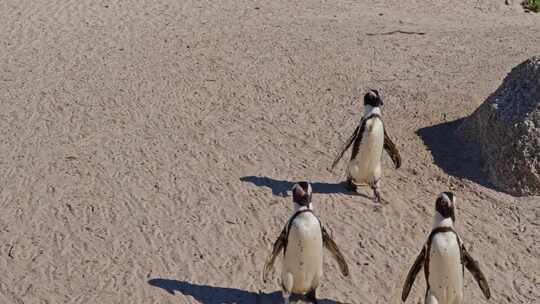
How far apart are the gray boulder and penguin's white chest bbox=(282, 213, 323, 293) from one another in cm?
269

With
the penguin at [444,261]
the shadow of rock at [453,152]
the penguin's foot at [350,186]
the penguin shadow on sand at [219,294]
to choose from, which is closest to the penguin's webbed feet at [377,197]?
the penguin's foot at [350,186]

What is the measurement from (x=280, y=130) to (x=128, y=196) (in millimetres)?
1939

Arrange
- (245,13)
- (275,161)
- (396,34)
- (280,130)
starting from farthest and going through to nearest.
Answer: (245,13) < (396,34) < (280,130) < (275,161)

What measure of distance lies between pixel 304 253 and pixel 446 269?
2.96 feet

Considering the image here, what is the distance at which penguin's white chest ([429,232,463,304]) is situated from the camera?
18.2ft

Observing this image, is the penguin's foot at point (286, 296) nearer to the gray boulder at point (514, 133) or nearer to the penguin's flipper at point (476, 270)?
the penguin's flipper at point (476, 270)

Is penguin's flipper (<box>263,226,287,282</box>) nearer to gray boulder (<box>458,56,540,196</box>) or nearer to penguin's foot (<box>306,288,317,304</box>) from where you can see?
penguin's foot (<box>306,288,317,304</box>)

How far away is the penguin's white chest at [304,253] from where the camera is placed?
18.7ft

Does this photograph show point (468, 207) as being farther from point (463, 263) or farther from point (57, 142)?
point (57, 142)

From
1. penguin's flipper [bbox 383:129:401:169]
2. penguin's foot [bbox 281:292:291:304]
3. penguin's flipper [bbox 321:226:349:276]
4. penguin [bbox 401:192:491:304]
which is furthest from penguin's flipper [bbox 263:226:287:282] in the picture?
penguin's flipper [bbox 383:129:401:169]

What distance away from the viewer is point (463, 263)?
18.7 ft

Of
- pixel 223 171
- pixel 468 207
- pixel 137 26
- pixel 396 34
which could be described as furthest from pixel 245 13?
pixel 468 207

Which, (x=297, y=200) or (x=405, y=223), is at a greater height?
(x=297, y=200)

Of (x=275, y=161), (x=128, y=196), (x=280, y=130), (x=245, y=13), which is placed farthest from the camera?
(x=245, y=13)
